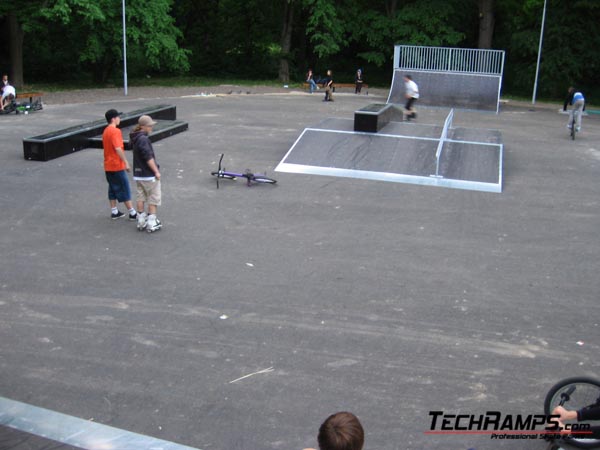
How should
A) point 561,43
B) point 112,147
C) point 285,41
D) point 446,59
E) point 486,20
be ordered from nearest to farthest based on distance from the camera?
point 112,147 < point 446,59 < point 561,43 < point 486,20 < point 285,41

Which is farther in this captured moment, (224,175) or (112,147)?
(224,175)

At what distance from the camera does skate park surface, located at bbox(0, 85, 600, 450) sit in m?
5.45

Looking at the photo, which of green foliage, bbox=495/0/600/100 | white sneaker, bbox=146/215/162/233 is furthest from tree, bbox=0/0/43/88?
green foliage, bbox=495/0/600/100

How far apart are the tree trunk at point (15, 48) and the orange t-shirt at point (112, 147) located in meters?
24.3

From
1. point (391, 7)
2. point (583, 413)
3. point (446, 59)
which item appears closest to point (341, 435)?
point (583, 413)

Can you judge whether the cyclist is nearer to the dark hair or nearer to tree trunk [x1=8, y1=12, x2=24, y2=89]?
the dark hair

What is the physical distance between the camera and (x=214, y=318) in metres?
7.07

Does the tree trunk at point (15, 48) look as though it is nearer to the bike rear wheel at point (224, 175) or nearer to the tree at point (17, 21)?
the tree at point (17, 21)

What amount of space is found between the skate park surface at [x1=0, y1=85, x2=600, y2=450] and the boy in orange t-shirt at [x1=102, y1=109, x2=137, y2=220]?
407mm

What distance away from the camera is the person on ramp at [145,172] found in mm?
9617

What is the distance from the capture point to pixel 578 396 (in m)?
4.90

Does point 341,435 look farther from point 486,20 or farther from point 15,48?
point 486,20

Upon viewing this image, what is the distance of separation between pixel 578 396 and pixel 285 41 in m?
36.8

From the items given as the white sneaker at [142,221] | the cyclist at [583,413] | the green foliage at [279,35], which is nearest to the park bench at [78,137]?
the white sneaker at [142,221]
